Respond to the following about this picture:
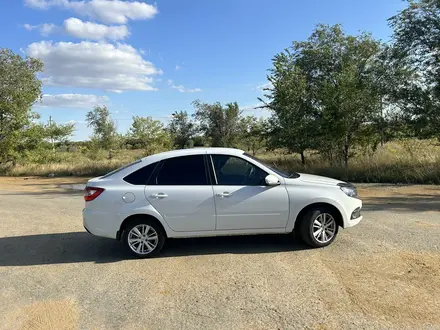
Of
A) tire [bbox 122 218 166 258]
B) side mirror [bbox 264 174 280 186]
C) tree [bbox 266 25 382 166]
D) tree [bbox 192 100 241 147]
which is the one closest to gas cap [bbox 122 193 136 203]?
tire [bbox 122 218 166 258]

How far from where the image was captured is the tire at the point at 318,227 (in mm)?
6223

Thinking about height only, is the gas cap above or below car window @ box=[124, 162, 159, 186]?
below

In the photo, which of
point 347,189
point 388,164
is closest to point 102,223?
point 347,189

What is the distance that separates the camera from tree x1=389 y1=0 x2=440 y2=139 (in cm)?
1602

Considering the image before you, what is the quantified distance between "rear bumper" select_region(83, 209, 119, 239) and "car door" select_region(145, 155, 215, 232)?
0.66 meters

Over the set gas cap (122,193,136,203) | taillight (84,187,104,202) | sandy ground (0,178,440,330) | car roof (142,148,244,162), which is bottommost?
sandy ground (0,178,440,330)

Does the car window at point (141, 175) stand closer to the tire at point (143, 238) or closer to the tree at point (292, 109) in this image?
the tire at point (143, 238)

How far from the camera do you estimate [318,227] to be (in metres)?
6.30

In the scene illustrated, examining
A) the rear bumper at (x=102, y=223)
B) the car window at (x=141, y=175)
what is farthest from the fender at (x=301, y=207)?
the rear bumper at (x=102, y=223)

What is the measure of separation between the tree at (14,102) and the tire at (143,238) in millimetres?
21799

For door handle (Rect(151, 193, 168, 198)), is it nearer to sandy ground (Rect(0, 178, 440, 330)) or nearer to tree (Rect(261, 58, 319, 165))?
sandy ground (Rect(0, 178, 440, 330))

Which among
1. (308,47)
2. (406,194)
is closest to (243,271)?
(406,194)

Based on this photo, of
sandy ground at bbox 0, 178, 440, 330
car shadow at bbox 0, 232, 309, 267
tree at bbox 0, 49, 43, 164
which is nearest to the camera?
sandy ground at bbox 0, 178, 440, 330

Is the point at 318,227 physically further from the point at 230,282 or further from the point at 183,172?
the point at 183,172
